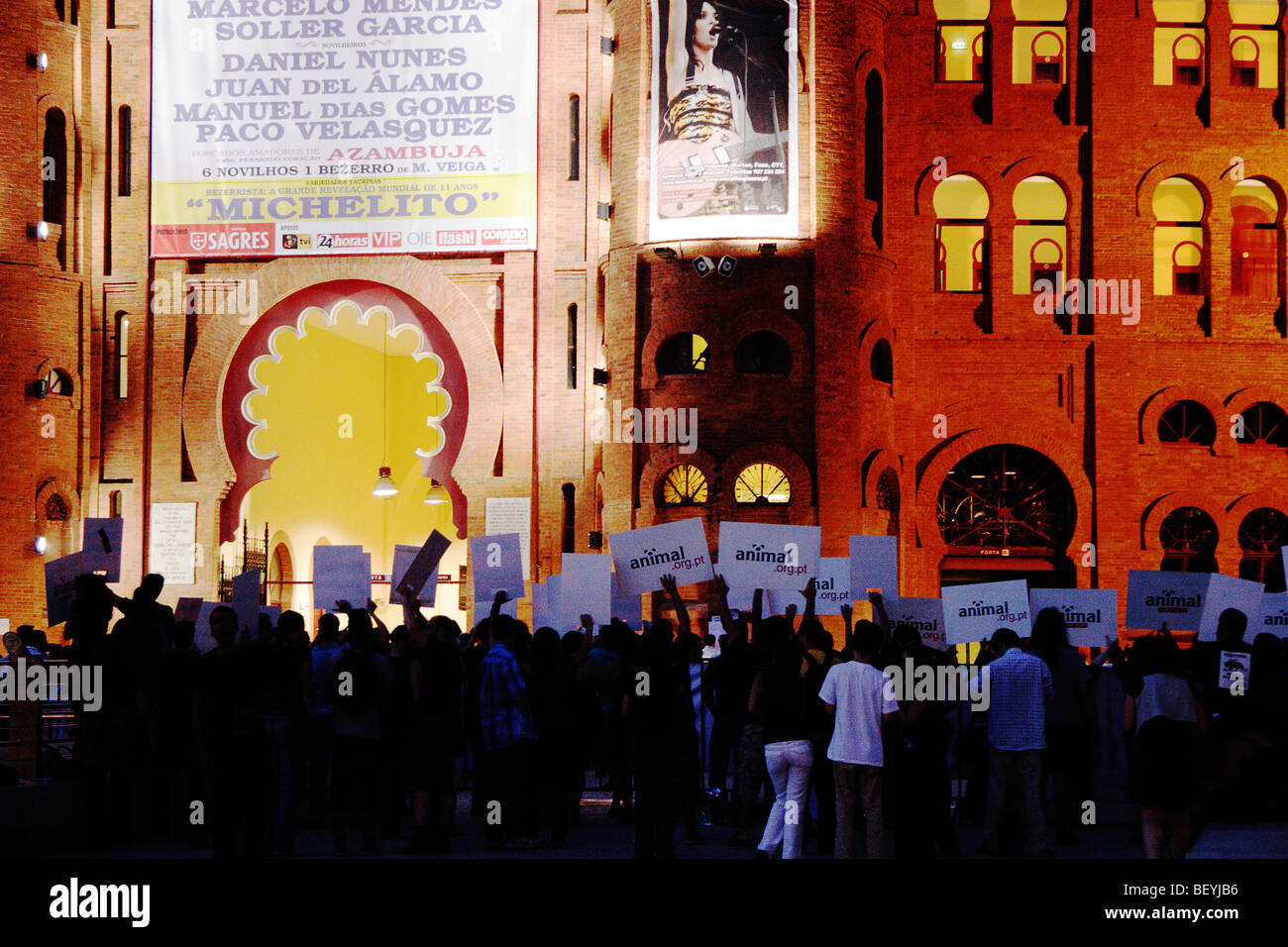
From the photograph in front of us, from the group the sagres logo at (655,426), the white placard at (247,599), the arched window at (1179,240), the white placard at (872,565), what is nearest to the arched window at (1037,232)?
Result: the arched window at (1179,240)

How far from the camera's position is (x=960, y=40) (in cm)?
3183

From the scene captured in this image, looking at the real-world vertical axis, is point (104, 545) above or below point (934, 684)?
above

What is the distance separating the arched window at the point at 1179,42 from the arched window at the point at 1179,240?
189 centimetres

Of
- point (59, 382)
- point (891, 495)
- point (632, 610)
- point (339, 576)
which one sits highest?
point (59, 382)

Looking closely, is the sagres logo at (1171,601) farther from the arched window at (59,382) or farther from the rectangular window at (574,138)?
the arched window at (59,382)

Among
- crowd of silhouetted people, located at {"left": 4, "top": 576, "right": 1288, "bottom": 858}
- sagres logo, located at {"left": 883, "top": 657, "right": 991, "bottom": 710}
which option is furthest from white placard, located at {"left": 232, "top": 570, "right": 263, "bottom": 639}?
sagres logo, located at {"left": 883, "top": 657, "right": 991, "bottom": 710}

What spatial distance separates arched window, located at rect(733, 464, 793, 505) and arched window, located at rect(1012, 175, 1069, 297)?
636 cm

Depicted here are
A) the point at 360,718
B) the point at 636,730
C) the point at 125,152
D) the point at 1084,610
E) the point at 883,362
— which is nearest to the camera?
the point at 636,730

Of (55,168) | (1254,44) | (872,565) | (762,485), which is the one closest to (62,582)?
(872,565)

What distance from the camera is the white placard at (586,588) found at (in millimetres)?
19734

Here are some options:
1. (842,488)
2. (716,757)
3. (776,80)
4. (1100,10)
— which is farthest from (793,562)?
(1100,10)

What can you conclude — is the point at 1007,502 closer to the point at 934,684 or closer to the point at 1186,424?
the point at 1186,424

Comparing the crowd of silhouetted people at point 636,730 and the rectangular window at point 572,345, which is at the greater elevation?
the rectangular window at point 572,345

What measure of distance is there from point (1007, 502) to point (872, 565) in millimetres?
12163
